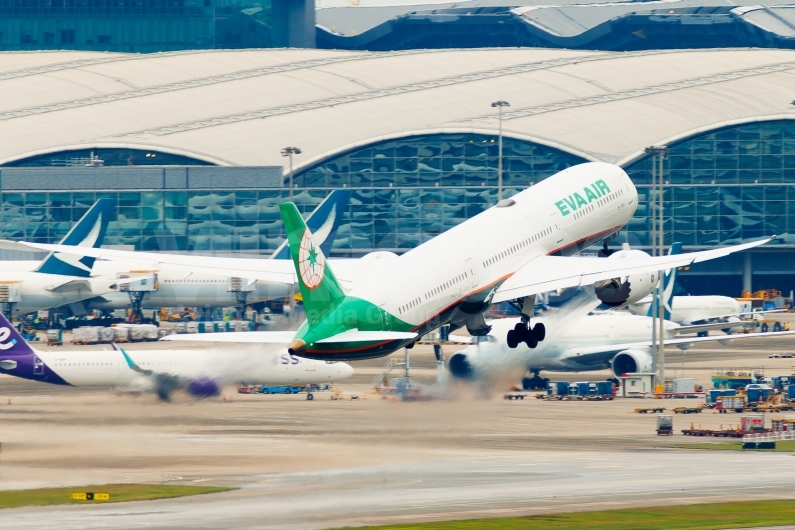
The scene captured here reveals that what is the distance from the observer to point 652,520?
50938 mm

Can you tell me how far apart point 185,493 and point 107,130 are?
10750cm

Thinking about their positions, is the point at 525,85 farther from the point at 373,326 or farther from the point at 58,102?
the point at 373,326

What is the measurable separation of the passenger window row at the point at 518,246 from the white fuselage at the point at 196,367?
1625 cm

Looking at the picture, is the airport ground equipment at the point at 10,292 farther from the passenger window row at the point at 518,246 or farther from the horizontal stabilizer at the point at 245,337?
the horizontal stabilizer at the point at 245,337

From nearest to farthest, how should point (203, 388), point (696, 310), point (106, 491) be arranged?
point (106, 491), point (203, 388), point (696, 310)

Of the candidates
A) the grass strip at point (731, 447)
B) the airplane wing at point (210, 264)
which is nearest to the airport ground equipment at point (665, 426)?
the grass strip at point (731, 447)

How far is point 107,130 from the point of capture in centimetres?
16050

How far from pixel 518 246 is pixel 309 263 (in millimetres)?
11532

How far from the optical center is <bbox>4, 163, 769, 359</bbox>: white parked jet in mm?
52719

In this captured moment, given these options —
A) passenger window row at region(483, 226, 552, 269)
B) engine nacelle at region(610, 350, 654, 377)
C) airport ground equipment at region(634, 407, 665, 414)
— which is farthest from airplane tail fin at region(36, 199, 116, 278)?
passenger window row at region(483, 226, 552, 269)

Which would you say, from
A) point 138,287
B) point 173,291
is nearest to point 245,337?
point 138,287

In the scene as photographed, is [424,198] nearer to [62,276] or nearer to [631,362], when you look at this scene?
[62,276]

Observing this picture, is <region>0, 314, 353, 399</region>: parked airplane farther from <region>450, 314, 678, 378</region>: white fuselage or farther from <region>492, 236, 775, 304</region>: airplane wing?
<region>492, 236, 775, 304</region>: airplane wing

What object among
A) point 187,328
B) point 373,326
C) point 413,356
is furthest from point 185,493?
point 187,328
